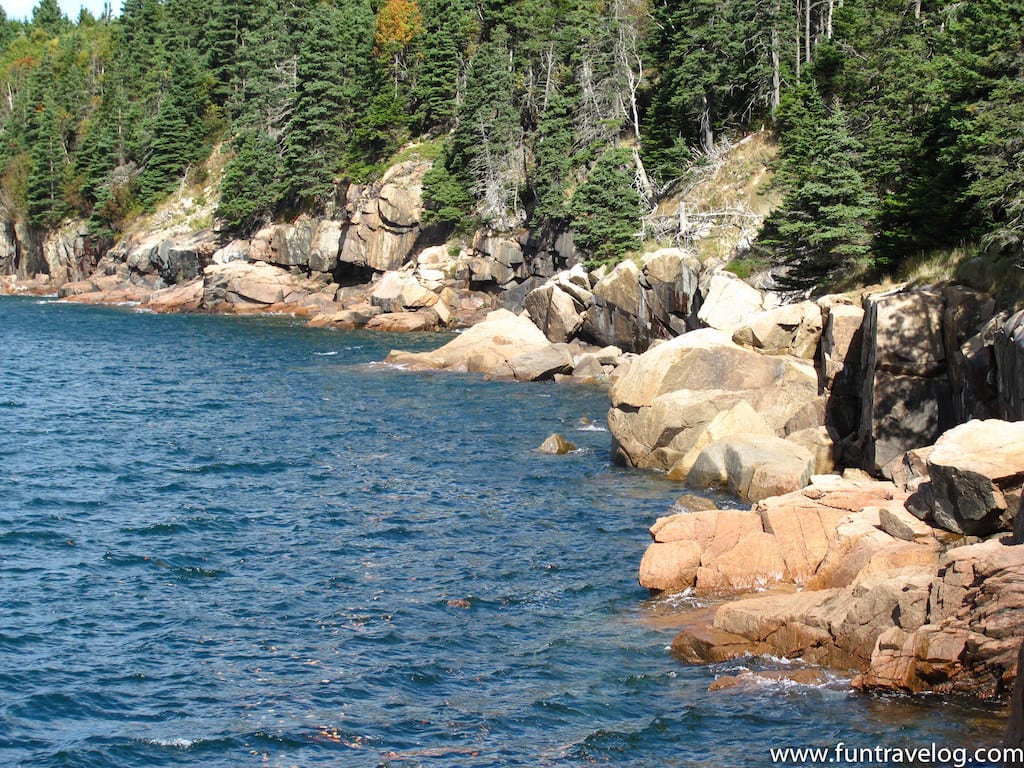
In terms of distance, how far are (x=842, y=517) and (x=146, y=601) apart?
46.0 feet

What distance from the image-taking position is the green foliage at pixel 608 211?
182 feet

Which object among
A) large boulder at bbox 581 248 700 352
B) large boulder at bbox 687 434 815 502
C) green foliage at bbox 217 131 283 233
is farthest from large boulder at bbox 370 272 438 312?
large boulder at bbox 687 434 815 502

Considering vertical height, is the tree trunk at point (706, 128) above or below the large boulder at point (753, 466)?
above

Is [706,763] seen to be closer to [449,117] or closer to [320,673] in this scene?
[320,673]

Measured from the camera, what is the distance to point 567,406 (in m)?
40.3

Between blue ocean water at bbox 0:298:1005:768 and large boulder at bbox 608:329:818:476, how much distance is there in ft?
4.91

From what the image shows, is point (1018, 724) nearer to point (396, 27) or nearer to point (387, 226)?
point (387, 226)

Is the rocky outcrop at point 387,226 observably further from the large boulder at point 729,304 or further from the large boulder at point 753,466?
the large boulder at point 753,466

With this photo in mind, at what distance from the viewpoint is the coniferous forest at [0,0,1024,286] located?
32875 millimetres

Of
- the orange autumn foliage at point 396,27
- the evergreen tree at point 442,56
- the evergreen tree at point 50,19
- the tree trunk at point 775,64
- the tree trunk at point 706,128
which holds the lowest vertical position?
the tree trunk at point 706,128

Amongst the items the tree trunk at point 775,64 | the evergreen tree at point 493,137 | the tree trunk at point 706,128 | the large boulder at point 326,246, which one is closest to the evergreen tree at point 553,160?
the evergreen tree at point 493,137

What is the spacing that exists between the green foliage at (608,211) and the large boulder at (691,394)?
74.9 feet

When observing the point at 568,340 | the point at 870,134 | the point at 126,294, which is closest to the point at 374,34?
the point at 126,294

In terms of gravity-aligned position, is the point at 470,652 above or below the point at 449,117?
below
